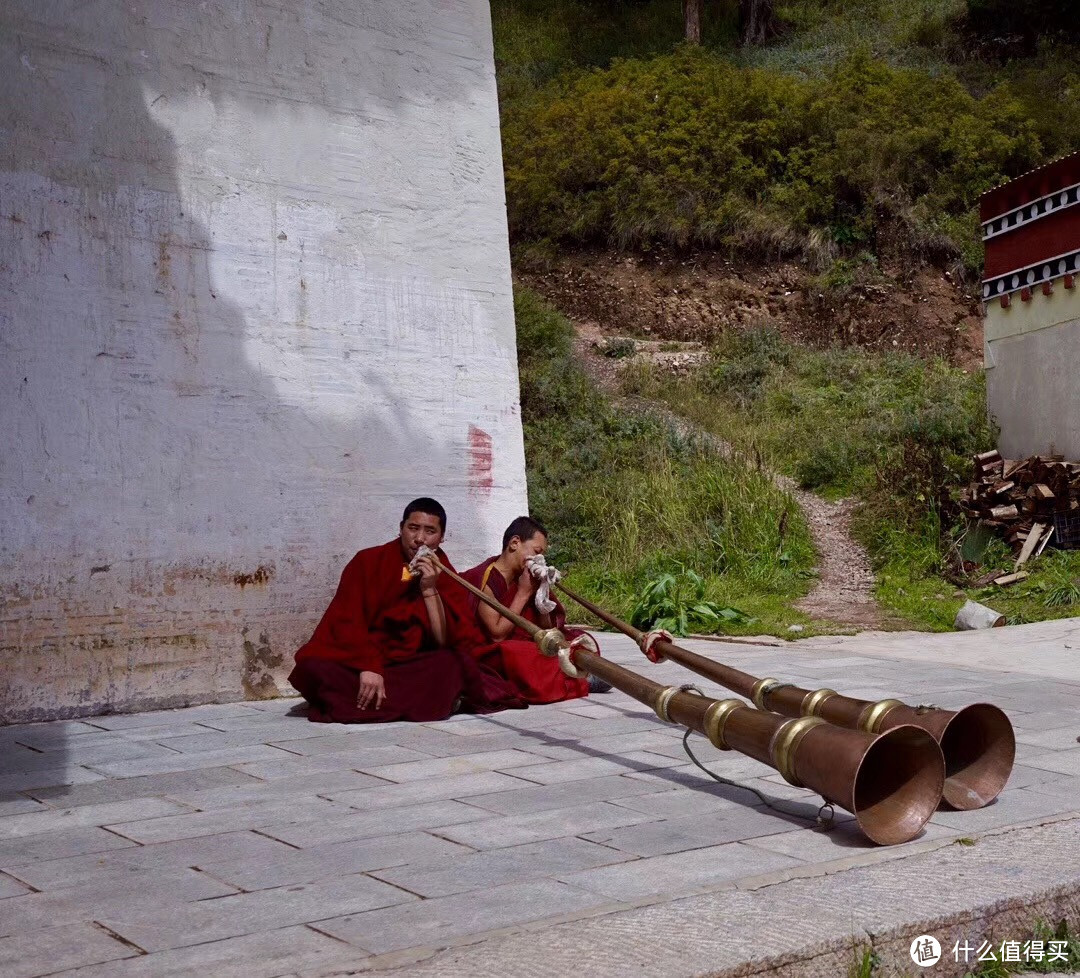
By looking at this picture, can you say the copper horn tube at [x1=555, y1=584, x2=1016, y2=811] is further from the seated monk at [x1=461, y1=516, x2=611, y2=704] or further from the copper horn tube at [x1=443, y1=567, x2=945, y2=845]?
the seated monk at [x1=461, y1=516, x2=611, y2=704]

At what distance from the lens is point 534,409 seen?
15391 mm

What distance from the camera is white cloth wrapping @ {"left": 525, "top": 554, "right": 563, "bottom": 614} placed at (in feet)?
17.8

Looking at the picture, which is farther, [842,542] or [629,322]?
[629,322]

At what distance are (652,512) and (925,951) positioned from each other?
28.9 feet

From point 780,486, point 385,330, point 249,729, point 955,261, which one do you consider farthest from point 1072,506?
point 955,261

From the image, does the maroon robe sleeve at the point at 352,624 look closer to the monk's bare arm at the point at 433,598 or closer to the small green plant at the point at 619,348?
the monk's bare arm at the point at 433,598

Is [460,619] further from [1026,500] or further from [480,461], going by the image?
[1026,500]

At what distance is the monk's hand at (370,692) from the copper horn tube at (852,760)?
2016mm

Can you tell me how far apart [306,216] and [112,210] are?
0.98 metres

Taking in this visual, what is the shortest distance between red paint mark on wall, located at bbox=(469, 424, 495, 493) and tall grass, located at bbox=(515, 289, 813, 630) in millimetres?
2783

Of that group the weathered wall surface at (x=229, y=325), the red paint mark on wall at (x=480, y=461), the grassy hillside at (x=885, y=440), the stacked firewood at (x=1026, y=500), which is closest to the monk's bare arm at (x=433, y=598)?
the weathered wall surface at (x=229, y=325)

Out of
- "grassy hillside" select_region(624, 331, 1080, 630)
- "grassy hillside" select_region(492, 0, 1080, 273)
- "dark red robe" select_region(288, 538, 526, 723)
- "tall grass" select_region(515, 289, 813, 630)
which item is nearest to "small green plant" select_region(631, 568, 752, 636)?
Answer: "tall grass" select_region(515, 289, 813, 630)

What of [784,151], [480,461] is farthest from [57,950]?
[784,151]

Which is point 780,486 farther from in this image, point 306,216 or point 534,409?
point 306,216
